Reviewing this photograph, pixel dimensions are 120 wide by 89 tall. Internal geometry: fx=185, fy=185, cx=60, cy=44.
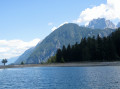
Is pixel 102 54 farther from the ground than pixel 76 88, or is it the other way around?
pixel 102 54

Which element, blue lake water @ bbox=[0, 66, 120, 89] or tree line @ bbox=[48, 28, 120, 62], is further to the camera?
tree line @ bbox=[48, 28, 120, 62]

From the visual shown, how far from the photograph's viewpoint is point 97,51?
5837 inches

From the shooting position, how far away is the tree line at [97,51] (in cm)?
14075

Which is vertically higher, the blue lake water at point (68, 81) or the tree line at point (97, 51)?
the tree line at point (97, 51)

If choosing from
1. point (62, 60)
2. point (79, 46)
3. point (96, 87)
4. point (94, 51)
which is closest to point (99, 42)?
point (94, 51)

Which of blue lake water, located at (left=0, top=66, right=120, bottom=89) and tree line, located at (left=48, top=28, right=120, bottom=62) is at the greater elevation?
tree line, located at (left=48, top=28, right=120, bottom=62)

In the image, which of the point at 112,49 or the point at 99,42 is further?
the point at 99,42

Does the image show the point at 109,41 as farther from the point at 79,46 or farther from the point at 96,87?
the point at 96,87

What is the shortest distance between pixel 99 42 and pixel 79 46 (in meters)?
21.4

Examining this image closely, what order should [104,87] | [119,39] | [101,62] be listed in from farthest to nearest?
[119,39], [101,62], [104,87]

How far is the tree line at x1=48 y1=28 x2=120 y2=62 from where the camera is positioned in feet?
462

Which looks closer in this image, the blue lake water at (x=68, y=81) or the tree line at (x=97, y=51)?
the blue lake water at (x=68, y=81)

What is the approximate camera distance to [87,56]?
153 metres

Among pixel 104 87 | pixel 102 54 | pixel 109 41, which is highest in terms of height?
pixel 109 41
